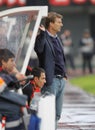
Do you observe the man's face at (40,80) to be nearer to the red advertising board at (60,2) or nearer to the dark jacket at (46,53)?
the dark jacket at (46,53)

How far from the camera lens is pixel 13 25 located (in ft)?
31.9

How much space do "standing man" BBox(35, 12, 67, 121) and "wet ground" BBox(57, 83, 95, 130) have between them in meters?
2.20

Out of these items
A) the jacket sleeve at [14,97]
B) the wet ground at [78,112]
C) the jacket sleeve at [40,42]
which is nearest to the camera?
the jacket sleeve at [14,97]

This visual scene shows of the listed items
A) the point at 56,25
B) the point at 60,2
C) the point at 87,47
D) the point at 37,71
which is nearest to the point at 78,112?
the point at 56,25

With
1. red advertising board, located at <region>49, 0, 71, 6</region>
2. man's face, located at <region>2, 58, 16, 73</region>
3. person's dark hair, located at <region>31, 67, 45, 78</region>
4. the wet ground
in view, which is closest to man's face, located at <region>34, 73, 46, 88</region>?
person's dark hair, located at <region>31, 67, 45, 78</region>

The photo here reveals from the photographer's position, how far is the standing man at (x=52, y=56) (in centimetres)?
983

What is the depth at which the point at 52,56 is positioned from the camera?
991 cm

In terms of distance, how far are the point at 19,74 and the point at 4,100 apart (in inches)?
14.4

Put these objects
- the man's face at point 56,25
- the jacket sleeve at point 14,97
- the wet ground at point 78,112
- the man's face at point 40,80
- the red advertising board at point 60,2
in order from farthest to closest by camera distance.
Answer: the red advertising board at point 60,2, the wet ground at point 78,112, the man's face at point 56,25, the man's face at point 40,80, the jacket sleeve at point 14,97

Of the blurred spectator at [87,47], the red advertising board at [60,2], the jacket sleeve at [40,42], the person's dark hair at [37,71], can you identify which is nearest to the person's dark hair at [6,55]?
the person's dark hair at [37,71]

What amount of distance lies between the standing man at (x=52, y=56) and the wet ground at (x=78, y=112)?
86.4 inches

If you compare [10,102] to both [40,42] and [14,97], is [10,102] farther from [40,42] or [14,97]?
[40,42]

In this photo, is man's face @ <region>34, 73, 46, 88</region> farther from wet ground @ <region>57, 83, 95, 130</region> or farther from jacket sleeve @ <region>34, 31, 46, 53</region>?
wet ground @ <region>57, 83, 95, 130</region>

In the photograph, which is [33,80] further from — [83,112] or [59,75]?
[83,112]
